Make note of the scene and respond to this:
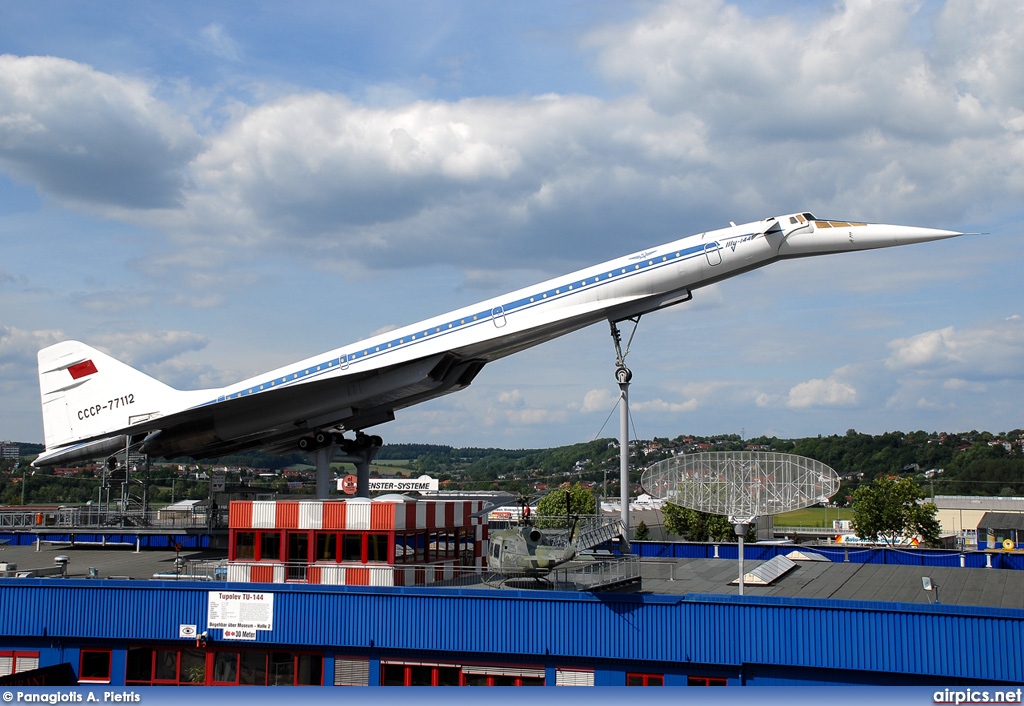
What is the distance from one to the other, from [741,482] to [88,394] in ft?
71.4

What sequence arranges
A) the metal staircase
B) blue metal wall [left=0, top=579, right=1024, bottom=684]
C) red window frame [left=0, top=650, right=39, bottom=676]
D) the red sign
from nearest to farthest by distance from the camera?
blue metal wall [left=0, top=579, right=1024, bottom=684]
red window frame [left=0, top=650, right=39, bottom=676]
the metal staircase
the red sign

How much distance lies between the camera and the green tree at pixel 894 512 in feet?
170

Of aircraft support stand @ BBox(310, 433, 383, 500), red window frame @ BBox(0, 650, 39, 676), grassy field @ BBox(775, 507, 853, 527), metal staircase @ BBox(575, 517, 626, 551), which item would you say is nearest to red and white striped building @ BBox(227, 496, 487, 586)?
metal staircase @ BBox(575, 517, 626, 551)

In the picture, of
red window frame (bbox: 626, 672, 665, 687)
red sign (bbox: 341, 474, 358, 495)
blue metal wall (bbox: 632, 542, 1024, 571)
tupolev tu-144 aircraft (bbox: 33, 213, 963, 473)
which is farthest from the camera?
red sign (bbox: 341, 474, 358, 495)

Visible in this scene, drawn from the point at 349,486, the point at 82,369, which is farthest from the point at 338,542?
the point at 349,486

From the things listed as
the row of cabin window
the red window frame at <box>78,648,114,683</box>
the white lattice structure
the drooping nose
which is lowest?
the red window frame at <box>78,648,114,683</box>

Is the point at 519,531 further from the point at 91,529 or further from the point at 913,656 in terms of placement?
the point at 91,529

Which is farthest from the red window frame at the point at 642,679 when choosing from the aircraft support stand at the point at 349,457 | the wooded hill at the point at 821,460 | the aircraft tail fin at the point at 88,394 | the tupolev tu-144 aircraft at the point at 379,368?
the wooded hill at the point at 821,460

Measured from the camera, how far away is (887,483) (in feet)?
173

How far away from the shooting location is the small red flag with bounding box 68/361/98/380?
97.8ft

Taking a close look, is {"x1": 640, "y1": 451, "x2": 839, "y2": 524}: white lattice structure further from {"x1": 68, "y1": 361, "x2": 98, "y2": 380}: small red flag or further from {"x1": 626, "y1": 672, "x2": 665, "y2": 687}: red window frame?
{"x1": 68, "y1": 361, "x2": 98, "y2": 380}: small red flag

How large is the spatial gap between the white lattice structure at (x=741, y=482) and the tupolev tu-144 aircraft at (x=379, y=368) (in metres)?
3.39

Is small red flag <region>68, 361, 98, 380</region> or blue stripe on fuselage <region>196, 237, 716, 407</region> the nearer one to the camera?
blue stripe on fuselage <region>196, 237, 716, 407</region>

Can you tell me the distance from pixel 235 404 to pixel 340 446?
388 centimetres
